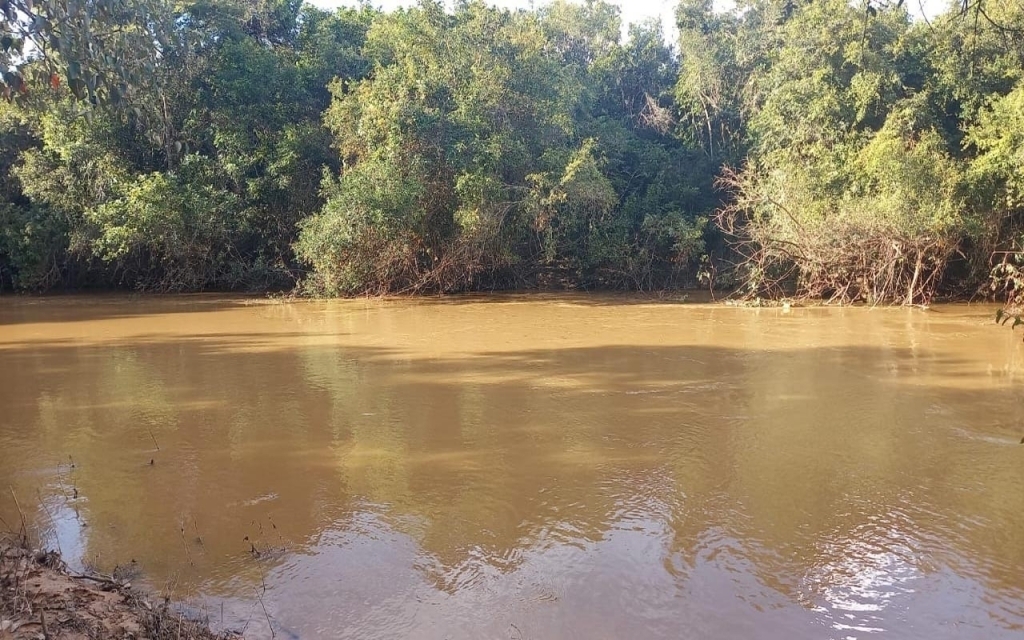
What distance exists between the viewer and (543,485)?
527cm

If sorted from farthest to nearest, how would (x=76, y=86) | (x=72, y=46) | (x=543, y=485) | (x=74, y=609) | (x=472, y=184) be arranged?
(x=472, y=184) < (x=543, y=485) < (x=72, y=46) < (x=76, y=86) < (x=74, y=609)

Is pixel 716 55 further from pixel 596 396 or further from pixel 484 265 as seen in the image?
pixel 596 396

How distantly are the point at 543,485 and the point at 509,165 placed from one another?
13.0 meters

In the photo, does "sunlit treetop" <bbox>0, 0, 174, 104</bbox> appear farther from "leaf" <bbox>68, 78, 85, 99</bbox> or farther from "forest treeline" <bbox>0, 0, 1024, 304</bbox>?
"forest treeline" <bbox>0, 0, 1024, 304</bbox>

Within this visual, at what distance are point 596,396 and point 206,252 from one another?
13.1 metres

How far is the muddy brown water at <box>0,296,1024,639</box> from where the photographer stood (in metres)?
3.74

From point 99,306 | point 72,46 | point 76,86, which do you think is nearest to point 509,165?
point 99,306

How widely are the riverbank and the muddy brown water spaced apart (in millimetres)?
378

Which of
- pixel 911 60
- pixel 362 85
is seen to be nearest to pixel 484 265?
pixel 362 85

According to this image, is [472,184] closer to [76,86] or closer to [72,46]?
[72,46]

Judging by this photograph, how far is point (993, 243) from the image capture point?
15.0 metres

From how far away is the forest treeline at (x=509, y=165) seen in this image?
592 inches

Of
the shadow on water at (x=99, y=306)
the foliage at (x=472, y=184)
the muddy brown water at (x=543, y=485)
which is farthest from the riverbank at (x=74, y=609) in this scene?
the foliage at (x=472, y=184)

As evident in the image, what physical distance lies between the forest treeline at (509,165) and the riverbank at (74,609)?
1235cm
